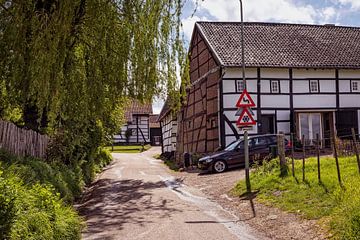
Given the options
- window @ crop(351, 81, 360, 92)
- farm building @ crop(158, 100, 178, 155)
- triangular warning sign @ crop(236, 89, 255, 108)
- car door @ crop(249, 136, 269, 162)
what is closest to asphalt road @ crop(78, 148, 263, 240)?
triangular warning sign @ crop(236, 89, 255, 108)

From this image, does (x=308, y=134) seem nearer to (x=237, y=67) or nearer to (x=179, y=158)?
(x=237, y=67)

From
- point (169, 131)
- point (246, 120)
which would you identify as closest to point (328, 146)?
point (246, 120)

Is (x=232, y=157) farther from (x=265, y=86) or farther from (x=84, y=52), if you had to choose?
(x=84, y=52)

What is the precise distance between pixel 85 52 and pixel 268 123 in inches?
645

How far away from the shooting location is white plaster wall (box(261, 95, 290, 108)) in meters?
26.5

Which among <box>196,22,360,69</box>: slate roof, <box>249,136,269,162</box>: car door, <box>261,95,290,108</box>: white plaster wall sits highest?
<box>196,22,360,69</box>: slate roof

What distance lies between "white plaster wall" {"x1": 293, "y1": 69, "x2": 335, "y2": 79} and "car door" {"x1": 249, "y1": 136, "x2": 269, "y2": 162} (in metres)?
6.44

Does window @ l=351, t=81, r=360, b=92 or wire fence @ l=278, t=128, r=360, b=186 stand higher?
window @ l=351, t=81, r=360, b=92

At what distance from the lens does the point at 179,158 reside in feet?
106

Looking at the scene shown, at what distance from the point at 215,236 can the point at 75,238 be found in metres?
2.47

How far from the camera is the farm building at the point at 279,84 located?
26141mm

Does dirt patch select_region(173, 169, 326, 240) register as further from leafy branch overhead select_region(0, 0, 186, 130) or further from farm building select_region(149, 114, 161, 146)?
farm building select_region(149, 114, 161, 146)

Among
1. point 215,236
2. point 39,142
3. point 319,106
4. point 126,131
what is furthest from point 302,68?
point 126,131

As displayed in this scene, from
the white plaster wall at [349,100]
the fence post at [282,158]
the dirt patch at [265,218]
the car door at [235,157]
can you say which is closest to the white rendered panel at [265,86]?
the white plaster wall at [349,100]
